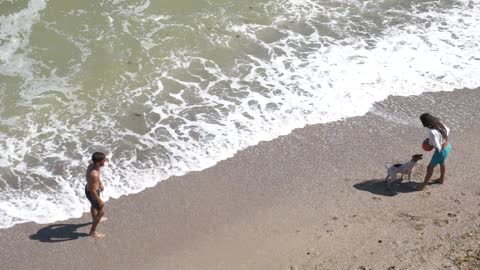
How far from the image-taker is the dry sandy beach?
8.30m

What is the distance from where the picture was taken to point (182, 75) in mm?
12828

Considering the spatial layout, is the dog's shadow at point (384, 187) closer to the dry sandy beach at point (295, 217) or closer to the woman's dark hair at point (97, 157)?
the dry sandy beach at point (295, 217)

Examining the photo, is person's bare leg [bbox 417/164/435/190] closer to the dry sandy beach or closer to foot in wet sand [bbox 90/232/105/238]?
the dry sandy beach

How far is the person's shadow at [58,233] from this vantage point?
29.0 ft

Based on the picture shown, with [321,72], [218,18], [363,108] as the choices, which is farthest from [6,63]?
[363,108]

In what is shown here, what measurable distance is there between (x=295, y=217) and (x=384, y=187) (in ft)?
5.38

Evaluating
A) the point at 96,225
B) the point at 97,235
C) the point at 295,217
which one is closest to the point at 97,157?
the point at 96,225

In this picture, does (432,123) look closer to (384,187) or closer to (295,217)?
(384,187)

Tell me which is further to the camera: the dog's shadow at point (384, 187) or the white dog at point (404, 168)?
the dog's shadow at point (384, 187)

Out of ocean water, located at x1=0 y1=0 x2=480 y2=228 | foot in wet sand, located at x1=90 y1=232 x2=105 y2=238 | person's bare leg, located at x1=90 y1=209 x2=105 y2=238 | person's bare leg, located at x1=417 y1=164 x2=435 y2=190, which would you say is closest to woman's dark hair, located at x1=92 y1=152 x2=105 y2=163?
person's bare leg, located at x1=90 y1=209 x2=105 y2=238

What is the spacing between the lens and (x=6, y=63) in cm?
1305

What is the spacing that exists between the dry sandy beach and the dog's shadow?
0.09 feet

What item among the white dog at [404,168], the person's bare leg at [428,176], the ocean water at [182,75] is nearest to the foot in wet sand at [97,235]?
the ocean water at [182,75]

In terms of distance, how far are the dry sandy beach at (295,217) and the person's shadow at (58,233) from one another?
0.02m
